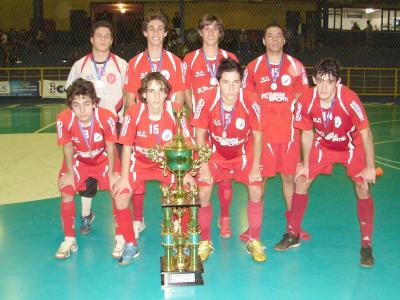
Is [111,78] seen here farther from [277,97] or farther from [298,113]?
[298,113]

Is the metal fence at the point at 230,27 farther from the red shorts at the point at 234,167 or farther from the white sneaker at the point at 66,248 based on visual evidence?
the white sneaker at the point at 66,248

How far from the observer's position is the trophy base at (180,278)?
3.90m

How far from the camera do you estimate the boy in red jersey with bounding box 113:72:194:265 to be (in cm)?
428

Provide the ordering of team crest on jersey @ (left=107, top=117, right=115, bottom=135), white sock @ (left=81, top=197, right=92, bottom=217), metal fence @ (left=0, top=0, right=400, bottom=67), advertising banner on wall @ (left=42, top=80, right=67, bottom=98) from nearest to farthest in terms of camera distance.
Result: 1. team crest on jersey @ (left=107, top=117, right=115, bottom=135)
2. white sock @ (left=81, top=197, right=92, bottom=217)
3. advertising banner on wall @ (left=42, top=80, right=67, bottom=98)
4. metal fence @ (left=0, top=0, right=400, bottom=67)

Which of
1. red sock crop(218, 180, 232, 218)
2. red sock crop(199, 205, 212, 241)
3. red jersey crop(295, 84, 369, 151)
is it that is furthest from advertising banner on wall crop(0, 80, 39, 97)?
red jersey crop(295, 84, 369, 151)

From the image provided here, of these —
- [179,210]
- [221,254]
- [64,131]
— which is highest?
[64,131]

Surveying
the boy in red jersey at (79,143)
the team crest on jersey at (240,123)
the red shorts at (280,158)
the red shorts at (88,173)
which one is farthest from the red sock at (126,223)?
the red shorts at (280,158)

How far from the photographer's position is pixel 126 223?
14.4 feet

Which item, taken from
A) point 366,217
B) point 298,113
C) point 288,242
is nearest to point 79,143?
point 298,113

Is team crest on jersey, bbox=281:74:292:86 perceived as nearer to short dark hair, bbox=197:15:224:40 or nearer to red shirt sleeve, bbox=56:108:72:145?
short dark hair, bbox=197:15:224:40

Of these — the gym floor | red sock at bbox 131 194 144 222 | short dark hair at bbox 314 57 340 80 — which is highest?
short dark hair at bbox 314 57 340 80

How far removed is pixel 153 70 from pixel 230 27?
18.4 meters

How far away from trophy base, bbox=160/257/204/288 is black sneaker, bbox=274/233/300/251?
0.98m

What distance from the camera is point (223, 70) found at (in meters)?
4.30
